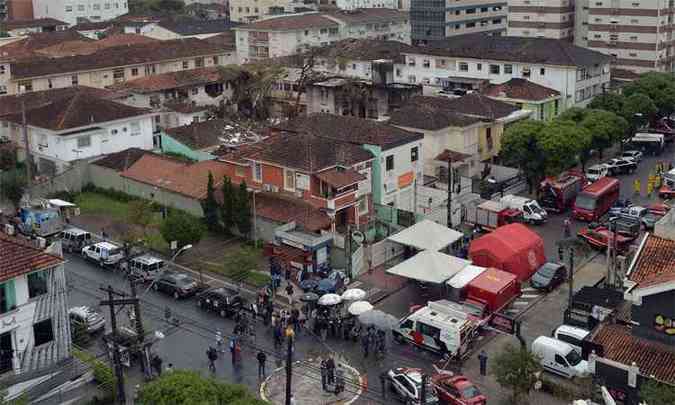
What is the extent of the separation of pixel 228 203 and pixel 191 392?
68.3 feet

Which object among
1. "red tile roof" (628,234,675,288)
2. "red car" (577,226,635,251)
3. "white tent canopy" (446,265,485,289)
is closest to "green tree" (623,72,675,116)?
"red car" (577,226,635,251)

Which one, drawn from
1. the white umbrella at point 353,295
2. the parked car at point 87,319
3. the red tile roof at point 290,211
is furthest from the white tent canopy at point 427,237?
the parked car at point 87,319

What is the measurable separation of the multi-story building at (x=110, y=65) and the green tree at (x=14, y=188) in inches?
900

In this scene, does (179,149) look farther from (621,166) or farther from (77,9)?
(77,9)

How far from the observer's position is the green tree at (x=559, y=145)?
4641 centimetres

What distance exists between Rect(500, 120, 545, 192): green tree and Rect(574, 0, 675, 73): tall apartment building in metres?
32.1

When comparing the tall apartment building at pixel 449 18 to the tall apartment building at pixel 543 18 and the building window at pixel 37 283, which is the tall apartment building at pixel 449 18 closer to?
the tall apartment building at pixel 543 18

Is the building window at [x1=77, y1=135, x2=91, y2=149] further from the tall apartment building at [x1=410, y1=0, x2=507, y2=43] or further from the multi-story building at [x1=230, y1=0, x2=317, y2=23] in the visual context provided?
the multi-story building at [x1=230, y1=0, x2=317, y2=23]

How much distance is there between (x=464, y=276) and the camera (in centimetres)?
3353

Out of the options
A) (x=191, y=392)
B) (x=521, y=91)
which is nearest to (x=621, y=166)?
(x=521, y=91)

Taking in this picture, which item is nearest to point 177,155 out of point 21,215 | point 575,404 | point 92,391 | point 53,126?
point 53,126

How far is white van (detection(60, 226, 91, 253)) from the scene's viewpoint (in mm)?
40531

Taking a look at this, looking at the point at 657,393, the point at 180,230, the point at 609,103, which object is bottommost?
the point at 657,393

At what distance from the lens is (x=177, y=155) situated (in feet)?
172
